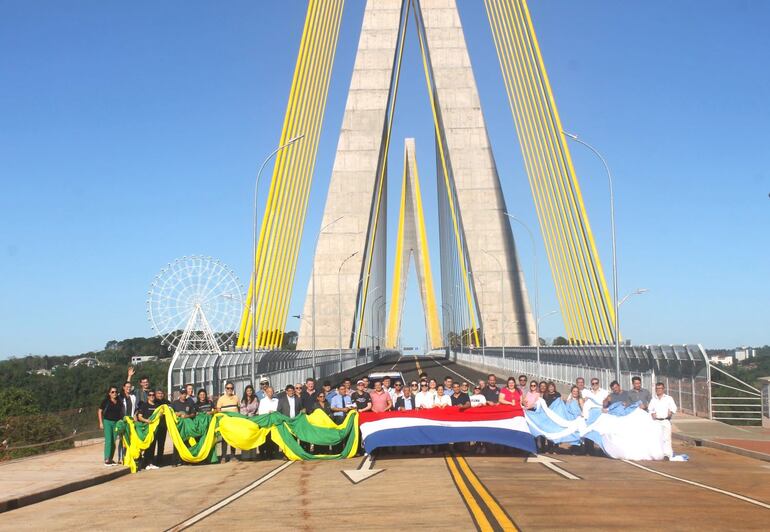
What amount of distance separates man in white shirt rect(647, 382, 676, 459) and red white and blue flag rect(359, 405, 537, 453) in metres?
2.01

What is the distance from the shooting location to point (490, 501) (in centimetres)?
1001

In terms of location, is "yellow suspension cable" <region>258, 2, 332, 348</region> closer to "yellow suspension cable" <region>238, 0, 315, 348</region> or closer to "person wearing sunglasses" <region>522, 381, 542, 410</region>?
"yellow suspension cable" <region>238, 0, 315, 348</region>

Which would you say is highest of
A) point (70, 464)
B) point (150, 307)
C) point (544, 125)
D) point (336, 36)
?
point (336, 36)

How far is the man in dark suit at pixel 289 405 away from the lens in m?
17.0

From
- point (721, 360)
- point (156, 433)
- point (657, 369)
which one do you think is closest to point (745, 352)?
point (721, 360)

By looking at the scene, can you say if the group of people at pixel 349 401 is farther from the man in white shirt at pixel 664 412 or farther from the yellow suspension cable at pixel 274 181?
the yellow suspension cable at pixel 274 181

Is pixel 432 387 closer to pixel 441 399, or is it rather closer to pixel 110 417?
pixel 441 399

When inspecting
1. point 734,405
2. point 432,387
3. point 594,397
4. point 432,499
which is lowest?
point 432,499

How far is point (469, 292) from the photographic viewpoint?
7156 centimetres

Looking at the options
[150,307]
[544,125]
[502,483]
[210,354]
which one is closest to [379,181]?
[150,307]

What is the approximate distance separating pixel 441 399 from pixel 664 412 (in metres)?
3.77

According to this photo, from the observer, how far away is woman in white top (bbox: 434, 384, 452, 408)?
17047 millimetres

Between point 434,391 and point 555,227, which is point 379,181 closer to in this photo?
point 555,227

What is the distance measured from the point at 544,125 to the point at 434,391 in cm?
2762
